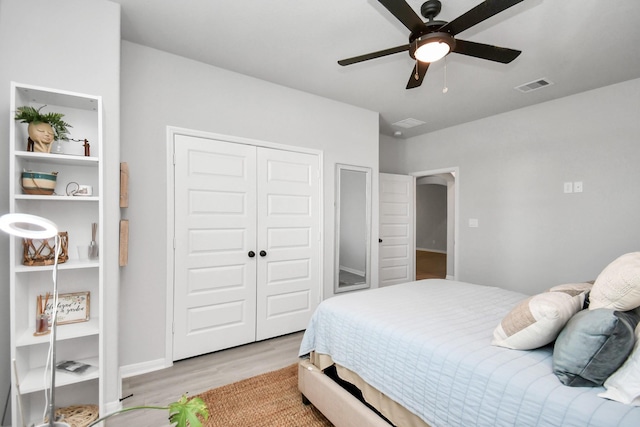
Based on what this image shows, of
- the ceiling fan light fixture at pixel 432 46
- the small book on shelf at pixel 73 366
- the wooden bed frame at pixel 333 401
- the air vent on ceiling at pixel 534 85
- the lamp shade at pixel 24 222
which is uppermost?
the air vent on ceiling at pixel 534 85

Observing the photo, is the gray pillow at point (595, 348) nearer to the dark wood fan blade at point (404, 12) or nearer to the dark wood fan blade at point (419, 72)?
the dark wood fan blade at point (404, 12)

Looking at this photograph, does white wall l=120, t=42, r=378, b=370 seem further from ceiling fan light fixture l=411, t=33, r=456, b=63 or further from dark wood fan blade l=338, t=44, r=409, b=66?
ceiling fan light fixture l=411, t=33, r=456, b=63

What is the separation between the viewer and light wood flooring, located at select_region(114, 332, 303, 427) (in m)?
1.97

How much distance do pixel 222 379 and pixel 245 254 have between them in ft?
3.71

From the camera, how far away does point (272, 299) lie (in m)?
3.17

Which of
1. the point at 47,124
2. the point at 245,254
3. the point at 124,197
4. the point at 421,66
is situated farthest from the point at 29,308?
the point at 421,66

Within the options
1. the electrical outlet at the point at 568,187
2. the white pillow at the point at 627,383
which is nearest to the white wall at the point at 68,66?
the white pillow at the point at 627,383

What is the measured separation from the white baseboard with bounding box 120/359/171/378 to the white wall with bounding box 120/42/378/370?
0.03 metres

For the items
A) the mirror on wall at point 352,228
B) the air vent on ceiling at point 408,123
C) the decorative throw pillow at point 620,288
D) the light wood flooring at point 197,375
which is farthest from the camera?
the air vent on ceiling at point 408,123

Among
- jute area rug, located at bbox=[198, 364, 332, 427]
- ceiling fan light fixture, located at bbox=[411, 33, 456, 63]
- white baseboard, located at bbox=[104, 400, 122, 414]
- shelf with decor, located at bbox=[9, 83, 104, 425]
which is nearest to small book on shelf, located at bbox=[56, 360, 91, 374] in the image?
shelf with decor, located at bbox=[9, 83, 104, 425]

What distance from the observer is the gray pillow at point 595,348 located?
3.32ft

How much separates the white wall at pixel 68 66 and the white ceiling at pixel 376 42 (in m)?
0.32

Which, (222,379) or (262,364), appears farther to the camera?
(262,364)

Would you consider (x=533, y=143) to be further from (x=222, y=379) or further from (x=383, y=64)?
(x=222, y=379)
